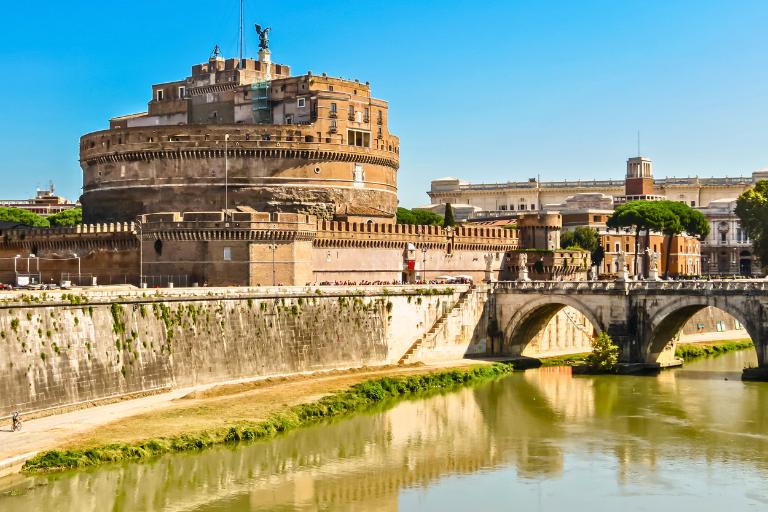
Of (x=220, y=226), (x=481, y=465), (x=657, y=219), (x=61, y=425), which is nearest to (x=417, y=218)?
(x=657, y=219)

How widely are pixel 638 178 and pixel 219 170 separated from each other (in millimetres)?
67654

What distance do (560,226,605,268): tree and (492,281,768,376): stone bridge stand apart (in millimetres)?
34989

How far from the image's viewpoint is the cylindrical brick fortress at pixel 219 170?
64875mm

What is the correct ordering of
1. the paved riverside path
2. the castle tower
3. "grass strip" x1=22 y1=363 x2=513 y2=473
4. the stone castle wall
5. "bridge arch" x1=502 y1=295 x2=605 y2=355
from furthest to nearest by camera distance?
the castle tower, "bridge arch" x1=502 y1=295 x2=605 y2=355, the stone castle wall, "grass strip" x1=22 y1=363 x2=513 y2=473, the paved riverside path

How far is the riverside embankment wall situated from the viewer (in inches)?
1527

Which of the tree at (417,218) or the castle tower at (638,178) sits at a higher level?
the castle tower at (638,178)

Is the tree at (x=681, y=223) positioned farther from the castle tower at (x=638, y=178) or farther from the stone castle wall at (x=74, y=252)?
the stone castle wall at (x=74, y=252)

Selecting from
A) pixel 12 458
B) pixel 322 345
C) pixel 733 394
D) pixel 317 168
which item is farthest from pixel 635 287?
pixel 12 458

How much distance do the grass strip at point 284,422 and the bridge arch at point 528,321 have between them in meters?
3.74

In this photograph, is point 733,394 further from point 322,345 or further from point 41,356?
point 41,356

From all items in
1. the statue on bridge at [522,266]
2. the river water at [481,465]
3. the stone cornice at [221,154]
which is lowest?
the river water at [481,465]

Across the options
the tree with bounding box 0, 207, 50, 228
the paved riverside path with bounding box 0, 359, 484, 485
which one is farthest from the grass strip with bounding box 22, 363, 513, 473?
the tree with bounding box 0, 207, 50, 228

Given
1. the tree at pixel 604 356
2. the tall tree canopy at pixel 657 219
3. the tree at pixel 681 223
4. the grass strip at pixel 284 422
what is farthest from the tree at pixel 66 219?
the tree at pixel 604 356

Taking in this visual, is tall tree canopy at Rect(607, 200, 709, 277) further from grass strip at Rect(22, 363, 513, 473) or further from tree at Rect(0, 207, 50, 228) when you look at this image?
tree at Rect(0, 207, 50, 228)
